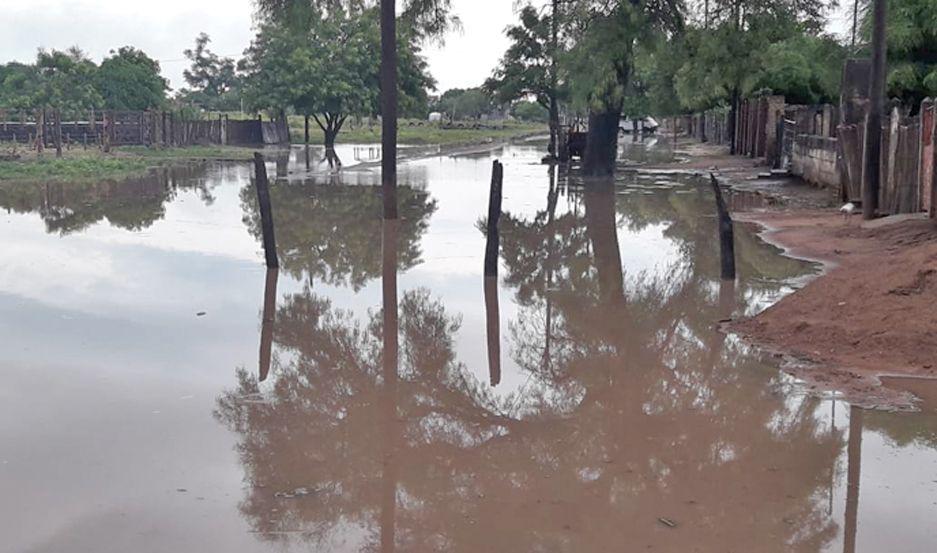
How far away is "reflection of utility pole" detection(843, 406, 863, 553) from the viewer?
227 inches

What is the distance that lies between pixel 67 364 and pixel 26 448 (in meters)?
2.65

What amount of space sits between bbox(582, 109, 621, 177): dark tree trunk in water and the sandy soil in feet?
68.5

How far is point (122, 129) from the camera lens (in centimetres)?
5344

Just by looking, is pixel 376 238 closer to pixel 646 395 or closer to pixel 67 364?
pixel 67 364

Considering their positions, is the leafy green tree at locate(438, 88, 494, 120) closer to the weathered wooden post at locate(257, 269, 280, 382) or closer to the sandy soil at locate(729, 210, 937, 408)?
the weathered wooden post at locate(257, 269, 280, 382)

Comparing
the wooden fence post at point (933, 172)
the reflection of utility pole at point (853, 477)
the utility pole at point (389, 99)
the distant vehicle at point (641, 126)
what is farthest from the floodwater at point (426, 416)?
the distant vehicle at point (641, 126)

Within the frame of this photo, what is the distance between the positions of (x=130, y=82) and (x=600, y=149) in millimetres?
36391

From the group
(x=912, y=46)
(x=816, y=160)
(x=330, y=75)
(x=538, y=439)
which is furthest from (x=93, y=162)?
(x=538, y=439)

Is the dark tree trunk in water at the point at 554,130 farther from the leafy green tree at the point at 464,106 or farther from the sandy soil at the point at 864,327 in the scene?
the leafy green tree at the point at 464,106

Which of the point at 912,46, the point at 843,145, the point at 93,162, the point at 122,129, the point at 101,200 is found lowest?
the point at 101,200

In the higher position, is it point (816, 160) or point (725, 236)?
point (816, 160)

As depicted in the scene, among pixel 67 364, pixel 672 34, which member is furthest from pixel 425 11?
pixel 67 364

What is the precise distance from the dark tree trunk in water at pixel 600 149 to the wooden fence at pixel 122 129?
24.8m

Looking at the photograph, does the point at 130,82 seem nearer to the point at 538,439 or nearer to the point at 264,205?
the point at 264,205
